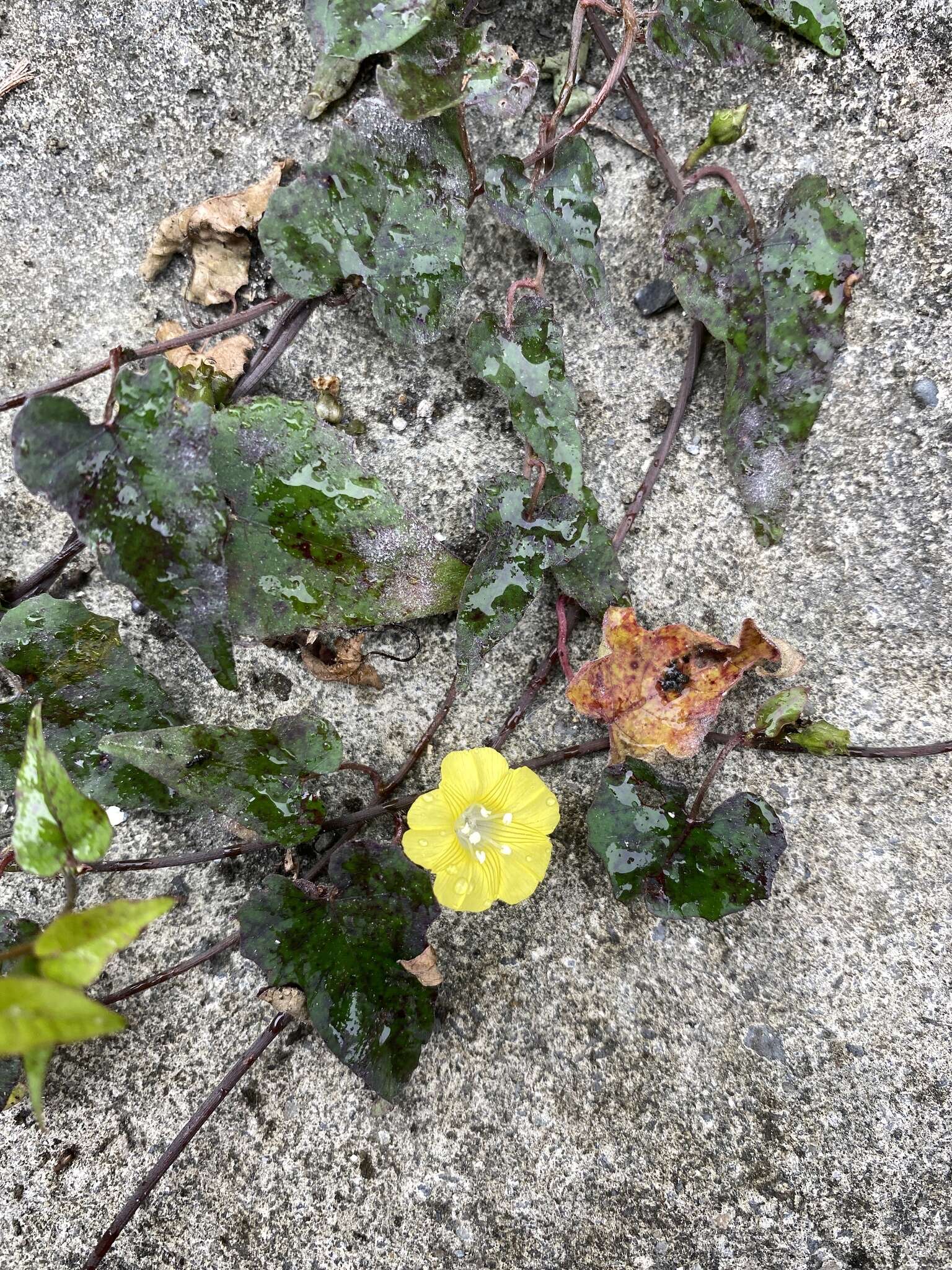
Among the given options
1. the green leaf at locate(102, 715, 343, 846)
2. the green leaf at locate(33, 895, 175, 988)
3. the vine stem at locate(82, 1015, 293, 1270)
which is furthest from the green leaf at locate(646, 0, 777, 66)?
the vine stem at locate(82, 1015, 293, 1270)

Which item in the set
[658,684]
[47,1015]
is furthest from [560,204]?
[47,1015]

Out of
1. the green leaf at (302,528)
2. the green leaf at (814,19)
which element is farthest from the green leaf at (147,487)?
the green leaf at (814,19)

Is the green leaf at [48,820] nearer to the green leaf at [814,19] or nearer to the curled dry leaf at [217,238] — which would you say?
the curled dry leaf at [217,238]

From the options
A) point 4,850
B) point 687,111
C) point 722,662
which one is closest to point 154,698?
point 4,850

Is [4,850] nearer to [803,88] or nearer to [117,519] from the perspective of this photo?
[117,519]

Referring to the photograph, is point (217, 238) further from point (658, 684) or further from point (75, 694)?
point (658, 684)

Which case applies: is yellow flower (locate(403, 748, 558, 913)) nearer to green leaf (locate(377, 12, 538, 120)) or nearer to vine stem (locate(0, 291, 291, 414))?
vine stem (locate(0, 291, 291, 414))
